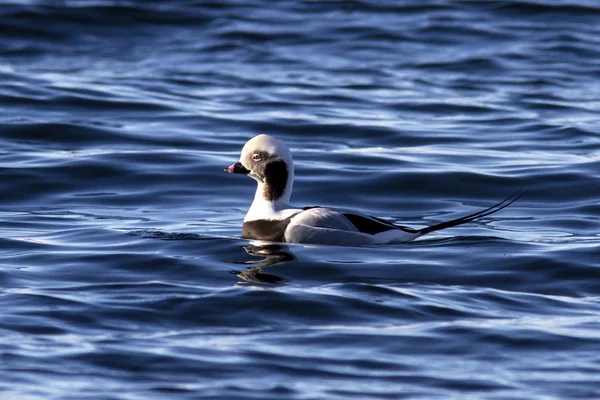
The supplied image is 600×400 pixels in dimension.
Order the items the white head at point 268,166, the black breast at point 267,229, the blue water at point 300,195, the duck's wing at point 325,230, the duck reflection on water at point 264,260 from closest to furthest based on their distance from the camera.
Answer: the blue water at point 300,195 < the duck reflection on water at point 264,260 < the duck's wing at point 325,230 < the black breast at point 267,229 < the white head at point 268,166

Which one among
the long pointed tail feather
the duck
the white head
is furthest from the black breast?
the long pointed tail feather

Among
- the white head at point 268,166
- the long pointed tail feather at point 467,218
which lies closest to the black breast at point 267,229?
the white head at point 268,166

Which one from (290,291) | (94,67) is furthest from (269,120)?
(290,291)

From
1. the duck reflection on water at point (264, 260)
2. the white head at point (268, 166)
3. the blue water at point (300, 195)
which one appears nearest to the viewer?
the blue water at point (300, 195)

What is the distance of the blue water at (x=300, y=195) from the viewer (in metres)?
6.64

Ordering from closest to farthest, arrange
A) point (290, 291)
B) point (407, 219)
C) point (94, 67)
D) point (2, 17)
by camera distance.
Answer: point (290, 291), point (407, 219), point (94, 67), point (2, 17)

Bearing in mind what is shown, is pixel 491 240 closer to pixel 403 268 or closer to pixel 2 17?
pixel 403 268

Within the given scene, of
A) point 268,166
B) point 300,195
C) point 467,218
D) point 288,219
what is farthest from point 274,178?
point 300,195

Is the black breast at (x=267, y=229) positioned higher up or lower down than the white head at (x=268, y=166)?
lower down

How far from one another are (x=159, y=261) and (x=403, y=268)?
74.0 inches

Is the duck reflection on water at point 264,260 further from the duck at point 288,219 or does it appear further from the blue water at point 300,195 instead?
the duck at point 288,219

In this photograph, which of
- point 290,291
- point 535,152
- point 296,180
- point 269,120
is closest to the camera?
point 290,291

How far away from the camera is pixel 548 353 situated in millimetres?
6902

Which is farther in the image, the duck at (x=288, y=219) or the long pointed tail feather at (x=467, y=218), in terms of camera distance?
the long pointed tail feather at (x=467, y=218)
